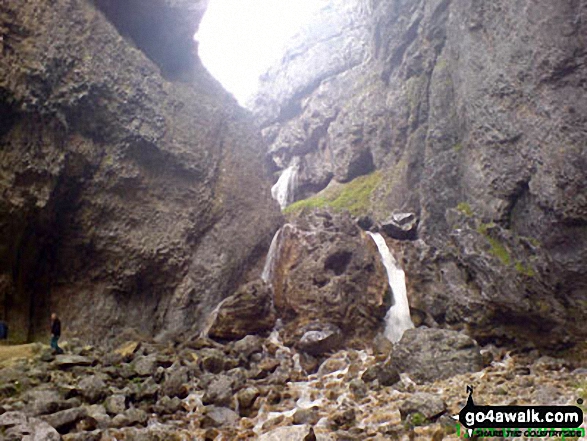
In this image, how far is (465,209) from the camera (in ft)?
60.3

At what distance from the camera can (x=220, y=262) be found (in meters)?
22.1

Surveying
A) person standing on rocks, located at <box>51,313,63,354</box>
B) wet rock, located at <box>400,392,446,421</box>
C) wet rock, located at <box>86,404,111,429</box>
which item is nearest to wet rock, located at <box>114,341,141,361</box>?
person standing on rocks, located at <box>51,313,63,354</box>

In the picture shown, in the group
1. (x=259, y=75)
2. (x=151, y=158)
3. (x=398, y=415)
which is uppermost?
(x=259, y=75)

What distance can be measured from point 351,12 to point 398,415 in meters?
55.3

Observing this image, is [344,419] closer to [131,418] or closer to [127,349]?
[131,418]

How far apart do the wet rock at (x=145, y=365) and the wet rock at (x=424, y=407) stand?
816 cm

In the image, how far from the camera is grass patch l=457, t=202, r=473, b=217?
18.0 meters

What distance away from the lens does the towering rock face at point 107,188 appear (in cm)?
1620

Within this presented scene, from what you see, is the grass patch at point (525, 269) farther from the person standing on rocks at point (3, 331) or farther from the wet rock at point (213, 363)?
the person standing on rocks at point (3, 331)

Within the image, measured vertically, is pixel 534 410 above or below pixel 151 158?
below

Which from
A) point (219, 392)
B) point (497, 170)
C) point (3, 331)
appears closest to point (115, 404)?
point (219, 392)

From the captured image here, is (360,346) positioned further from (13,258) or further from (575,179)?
(13,258)

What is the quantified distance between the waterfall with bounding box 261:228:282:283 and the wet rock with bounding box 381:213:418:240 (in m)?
6.36

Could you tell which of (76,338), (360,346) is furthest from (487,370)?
(76,338)
